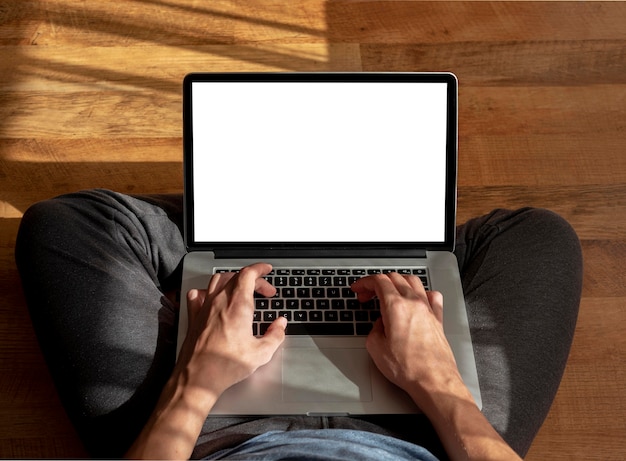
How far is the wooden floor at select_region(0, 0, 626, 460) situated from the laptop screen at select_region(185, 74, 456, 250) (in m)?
0.36

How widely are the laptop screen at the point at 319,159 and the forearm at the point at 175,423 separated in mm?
223

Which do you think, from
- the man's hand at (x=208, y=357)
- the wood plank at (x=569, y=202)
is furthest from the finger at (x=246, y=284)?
the wood plank at (x=569, y=202)

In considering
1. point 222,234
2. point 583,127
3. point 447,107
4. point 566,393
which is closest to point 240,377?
point 222,234

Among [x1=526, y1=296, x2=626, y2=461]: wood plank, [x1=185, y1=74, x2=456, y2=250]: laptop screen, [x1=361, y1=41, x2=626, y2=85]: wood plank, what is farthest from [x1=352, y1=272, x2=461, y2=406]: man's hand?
[x1=361, y1=41, x2=626, y2=85]: wood plank

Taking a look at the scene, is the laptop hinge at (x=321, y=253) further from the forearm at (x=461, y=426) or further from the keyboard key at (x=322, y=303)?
the forearm at (x=461, y=426)

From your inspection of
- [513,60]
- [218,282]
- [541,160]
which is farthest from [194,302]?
[513,60]

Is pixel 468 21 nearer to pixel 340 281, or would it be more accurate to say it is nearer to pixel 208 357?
pixel 340 281

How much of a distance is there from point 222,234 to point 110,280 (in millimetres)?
160

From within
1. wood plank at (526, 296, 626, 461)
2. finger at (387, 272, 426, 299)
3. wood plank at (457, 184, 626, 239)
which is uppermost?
finger at (387, 272, 426, 299)

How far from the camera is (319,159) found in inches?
39.4

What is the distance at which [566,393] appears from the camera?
3.85ft

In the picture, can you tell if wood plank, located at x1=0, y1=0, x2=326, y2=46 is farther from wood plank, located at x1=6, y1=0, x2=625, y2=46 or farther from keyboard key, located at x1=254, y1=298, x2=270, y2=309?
keyboard key, located at x1=254, y1=298, x2=270, y2=309

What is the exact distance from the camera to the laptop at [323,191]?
3.17 feet

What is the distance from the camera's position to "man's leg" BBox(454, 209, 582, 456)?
0.94m
